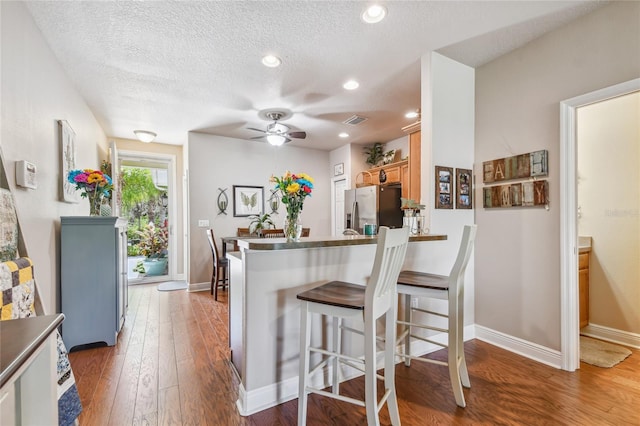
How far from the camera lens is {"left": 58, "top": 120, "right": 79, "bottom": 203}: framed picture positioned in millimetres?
2535

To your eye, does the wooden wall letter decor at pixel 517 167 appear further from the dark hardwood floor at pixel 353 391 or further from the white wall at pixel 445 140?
the dark hardwood floor at pixel 353 391

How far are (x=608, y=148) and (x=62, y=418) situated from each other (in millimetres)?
4785

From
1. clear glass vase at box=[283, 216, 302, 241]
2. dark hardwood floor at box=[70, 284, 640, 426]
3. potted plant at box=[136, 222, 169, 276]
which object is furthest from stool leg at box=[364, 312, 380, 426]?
potted plant at box=[136, 222, 169, 276]

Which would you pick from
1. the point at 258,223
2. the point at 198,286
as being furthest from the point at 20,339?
the point at 198,286

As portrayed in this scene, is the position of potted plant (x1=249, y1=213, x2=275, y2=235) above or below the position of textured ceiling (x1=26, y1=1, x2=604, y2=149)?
below

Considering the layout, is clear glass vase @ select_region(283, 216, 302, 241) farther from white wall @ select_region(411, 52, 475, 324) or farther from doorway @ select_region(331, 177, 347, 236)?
doorway @ select_region(331, 177, 347, 236)

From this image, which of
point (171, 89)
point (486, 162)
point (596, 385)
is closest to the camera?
point (596, 385)

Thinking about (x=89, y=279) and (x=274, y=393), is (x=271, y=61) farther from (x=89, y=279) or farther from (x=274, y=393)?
(x=274, y=393)

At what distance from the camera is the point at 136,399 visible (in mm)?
1842

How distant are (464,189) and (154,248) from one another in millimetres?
5515

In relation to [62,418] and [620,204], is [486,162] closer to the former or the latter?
[620,204]

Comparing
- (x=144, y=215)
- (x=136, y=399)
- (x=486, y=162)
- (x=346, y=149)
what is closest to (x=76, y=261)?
(x=136, y=399)

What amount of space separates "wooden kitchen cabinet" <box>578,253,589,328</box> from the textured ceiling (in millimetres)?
2203

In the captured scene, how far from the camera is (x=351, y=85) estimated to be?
3.09m
